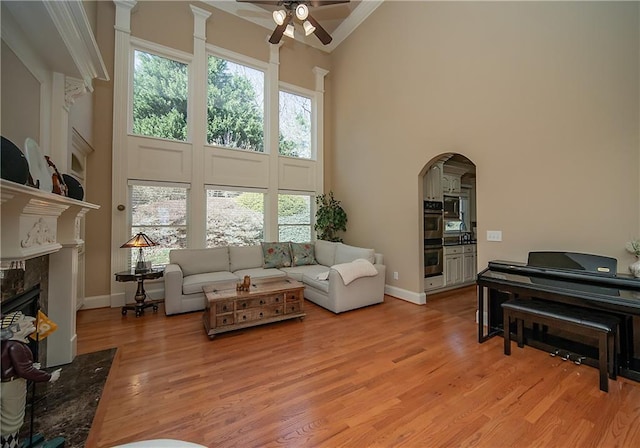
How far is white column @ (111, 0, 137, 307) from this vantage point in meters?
4.14

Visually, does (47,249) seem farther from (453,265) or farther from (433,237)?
(453,265)

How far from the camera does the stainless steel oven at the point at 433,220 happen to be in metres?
4.73

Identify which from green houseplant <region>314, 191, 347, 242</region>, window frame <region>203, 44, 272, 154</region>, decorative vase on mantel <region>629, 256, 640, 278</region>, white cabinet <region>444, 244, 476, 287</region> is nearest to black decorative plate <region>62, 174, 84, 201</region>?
window frame <region>203, 44, 272, 154</region>

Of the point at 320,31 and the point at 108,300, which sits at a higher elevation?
the point at 320,31

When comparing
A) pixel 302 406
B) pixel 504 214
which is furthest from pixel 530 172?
pixel 302 406

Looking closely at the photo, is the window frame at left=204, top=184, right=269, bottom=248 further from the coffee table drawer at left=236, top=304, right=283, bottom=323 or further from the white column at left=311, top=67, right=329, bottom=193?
the coffee table drawer at left=236, top=304, right=283, bottom=323

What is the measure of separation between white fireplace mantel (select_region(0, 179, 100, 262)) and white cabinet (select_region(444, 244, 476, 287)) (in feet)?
17.4

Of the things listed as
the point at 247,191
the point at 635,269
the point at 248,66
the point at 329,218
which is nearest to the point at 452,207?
the point at 329,218

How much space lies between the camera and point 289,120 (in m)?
5.96

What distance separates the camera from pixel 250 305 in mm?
3238

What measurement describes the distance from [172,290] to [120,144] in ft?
8.19

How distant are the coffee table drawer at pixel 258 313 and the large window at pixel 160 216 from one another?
2.23 metres

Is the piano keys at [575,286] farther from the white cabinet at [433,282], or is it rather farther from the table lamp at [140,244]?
the table lamp at [140,244]

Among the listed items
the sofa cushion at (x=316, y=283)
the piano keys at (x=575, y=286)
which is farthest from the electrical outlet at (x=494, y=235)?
the sofa cushion at (x=316, y=283)
